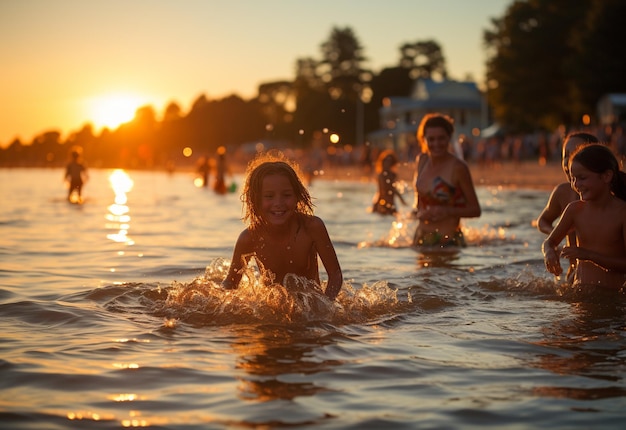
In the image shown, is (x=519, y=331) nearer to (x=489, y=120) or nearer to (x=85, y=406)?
(x=85, y=406)

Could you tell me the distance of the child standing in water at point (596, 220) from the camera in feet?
21.2

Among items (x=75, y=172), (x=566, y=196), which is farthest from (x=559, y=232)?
(x=75, y=172)

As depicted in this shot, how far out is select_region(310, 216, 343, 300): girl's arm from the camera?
6188 millimetres

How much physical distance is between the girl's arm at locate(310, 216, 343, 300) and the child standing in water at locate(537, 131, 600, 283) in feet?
6.29

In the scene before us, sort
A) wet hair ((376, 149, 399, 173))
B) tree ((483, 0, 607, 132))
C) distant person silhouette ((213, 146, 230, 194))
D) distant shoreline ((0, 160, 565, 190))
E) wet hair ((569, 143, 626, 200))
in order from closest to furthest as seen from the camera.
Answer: wet hair ((569, 143, 626, 200)) < wet hair ((376, 149, 399, 173)) < distant person silhouette ((213, 146, 230, 194)) < distant shoreline ((0, 160, 565, 190)) < tree ((483, 0, 607, 132))

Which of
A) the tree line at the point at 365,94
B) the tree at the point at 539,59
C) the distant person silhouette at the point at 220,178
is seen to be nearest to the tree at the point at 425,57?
the tree line at the point at 365,94

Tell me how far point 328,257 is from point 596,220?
1971 millimetres

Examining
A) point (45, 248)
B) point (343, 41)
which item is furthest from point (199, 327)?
point (343, 41)

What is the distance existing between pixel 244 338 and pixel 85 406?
1529 millimetres

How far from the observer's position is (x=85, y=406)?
4188 millimetres

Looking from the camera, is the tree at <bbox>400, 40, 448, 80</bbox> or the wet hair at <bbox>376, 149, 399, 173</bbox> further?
the tree at <bbox>400, 40, 448, 80</bbox>

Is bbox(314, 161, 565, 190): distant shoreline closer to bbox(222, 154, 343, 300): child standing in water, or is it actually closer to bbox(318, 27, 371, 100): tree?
bbox(222, 154, 343, 300): child standing in water

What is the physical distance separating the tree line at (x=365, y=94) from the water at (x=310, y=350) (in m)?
2.93

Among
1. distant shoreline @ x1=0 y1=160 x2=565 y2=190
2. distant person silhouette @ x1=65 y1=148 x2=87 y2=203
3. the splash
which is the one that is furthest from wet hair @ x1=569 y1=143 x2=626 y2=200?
distant person silhouette @ x1=65 y1=148 x2=87 y2=203
